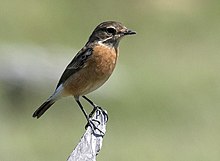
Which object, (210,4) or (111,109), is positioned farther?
(210,4)

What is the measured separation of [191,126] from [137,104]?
111cm

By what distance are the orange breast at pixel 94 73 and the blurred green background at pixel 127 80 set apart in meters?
4.38

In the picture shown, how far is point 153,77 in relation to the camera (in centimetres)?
1777

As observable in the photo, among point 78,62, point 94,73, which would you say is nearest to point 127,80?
point 78,62

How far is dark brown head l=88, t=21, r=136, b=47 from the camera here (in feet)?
25.3

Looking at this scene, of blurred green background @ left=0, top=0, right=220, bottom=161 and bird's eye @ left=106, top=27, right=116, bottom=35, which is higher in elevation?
blurred green background @ left=0, top=0, right=220, bottom=161

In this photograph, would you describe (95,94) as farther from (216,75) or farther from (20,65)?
(216,75)

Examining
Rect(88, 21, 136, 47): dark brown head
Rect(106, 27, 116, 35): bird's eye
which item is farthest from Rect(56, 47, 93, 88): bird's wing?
Rect(106, 27, 116, 35): bird's eye

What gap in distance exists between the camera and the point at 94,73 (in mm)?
7848

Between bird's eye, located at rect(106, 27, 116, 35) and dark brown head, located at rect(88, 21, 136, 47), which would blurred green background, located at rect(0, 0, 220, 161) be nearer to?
dark brown head, located at rect(88, 21, 136, 47)

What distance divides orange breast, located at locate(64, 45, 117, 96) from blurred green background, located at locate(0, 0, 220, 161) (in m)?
4.38

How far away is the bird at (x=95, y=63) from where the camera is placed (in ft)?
25.6

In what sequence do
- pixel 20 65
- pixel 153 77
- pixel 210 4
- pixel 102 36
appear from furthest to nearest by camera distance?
pixel 210 4 < pixel 153 77 < pixel 20 65 < pixel 102 36

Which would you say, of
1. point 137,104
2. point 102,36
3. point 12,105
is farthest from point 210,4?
point 102,36
